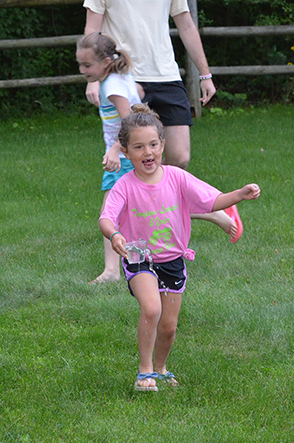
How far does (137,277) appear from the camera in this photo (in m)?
3.01

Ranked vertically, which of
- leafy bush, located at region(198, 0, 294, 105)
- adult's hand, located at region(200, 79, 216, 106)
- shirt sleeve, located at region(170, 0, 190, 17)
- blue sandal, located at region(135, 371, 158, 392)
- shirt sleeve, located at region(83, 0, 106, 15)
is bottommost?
leafy bush, located at region(198, 0, 294, 105)

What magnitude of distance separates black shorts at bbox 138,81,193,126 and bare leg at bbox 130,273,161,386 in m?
1.91

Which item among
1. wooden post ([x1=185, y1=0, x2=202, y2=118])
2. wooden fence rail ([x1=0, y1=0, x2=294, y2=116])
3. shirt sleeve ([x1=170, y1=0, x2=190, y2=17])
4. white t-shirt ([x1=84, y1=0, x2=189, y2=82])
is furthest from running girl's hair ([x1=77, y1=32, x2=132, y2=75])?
wooden post ([x1=185, y1=0, x2=202, y2=118])

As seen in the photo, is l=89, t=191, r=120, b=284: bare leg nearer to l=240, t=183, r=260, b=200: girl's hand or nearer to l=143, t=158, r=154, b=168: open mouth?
l=143, t=158, r=154, b=168: open mouth

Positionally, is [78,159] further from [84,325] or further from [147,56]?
[84,325]

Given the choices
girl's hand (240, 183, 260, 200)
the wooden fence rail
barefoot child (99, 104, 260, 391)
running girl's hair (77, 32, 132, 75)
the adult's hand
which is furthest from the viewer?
the wooden fence rail

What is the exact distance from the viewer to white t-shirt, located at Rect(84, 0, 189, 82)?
14.8 feet

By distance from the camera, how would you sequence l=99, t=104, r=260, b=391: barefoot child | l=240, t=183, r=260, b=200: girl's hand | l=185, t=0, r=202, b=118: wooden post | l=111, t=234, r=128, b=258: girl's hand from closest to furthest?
1. l=111, t=234, r=128, b=258: girl's hand
2. l=240, t=183, r=260, b=200: girl's hand
3. l=99, t=104, r=260, b=391: barefoot child
4. l=185, t=0, r=202, b=118: wooden post

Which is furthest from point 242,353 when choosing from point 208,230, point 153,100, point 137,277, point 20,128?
point 20,128

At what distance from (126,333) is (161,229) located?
2.97 feet

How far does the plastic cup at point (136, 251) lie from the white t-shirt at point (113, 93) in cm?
142

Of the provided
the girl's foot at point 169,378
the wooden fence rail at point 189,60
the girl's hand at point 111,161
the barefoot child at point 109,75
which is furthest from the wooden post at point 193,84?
the girl's foot at point 169,378

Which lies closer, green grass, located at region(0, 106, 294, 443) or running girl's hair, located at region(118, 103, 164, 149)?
green grass, located at region(0, 106, 294, 443)

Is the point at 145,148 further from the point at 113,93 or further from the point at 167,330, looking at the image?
the point at 113,93
